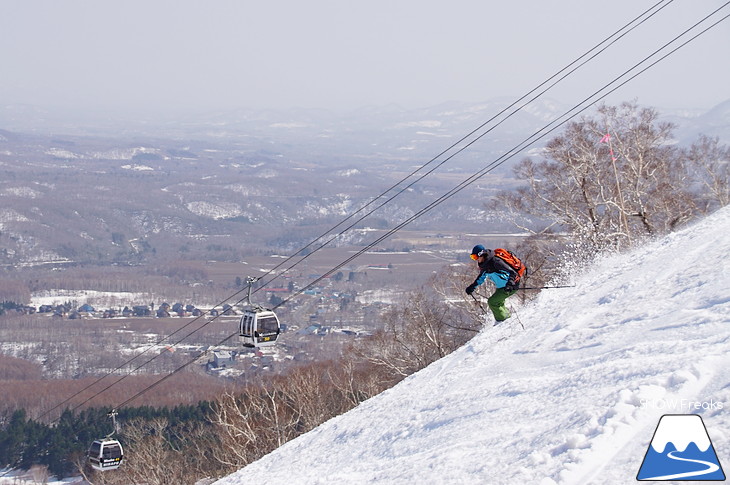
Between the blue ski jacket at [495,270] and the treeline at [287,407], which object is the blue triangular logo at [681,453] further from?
the treeline at [287,407]

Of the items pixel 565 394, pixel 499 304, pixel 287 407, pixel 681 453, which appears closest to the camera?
pixel 681 453

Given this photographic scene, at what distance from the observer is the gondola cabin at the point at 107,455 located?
21.2m

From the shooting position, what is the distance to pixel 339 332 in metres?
85.2

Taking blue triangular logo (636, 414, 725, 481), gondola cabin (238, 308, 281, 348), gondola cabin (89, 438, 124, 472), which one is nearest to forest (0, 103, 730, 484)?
gondola cabin (89, 438, 124, 472)

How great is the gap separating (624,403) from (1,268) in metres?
148

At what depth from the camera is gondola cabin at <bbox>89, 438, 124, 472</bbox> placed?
69.7ft

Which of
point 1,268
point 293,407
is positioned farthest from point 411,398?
point 1,268

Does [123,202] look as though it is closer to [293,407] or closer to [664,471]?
[293,407]

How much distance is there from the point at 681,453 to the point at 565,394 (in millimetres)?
2049

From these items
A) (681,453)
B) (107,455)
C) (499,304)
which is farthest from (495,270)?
(107,455)

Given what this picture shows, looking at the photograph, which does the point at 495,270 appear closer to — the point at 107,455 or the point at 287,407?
the point at 107,455

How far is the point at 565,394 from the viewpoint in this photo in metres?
7.52

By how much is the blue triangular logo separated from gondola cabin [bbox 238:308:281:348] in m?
11.3

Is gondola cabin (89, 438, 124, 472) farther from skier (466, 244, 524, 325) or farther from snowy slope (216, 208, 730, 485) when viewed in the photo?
skier (466, 244, 524, 325)
